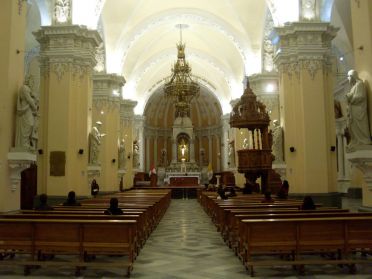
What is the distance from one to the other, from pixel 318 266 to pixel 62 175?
8.58 metres

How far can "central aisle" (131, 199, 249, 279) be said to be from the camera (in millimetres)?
5535

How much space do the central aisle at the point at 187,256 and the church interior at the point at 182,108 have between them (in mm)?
52

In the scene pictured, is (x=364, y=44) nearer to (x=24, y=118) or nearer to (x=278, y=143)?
(x=278, y=143)

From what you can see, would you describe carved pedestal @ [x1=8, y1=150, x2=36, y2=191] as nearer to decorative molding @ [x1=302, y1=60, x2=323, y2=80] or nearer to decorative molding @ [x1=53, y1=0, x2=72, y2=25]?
decorative molding @ [x1=53, y1=0, x2=72, y2=25]

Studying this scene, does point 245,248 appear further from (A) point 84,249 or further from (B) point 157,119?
(B) point 157,119

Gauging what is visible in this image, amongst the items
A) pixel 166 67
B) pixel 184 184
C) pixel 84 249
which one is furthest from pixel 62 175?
pixel 166 67

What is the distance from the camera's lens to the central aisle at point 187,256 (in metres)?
5.54

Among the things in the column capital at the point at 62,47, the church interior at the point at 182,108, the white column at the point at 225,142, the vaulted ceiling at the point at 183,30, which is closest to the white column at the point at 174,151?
the white column at the point at 225,142

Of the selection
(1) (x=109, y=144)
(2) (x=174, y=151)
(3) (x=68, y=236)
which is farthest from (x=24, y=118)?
(2) (x=174, y=151)

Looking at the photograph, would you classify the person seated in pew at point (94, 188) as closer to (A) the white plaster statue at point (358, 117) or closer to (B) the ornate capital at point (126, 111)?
(A) the white plaster statue at point (358, 117)

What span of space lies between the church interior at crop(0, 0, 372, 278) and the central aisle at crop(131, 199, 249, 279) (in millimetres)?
52

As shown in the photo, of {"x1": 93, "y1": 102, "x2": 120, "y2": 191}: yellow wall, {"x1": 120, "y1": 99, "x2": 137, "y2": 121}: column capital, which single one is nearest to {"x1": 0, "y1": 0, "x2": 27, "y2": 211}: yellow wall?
{"x1": 93, "y1": 102, "x2": 120, "y2": 191}: yellow wall

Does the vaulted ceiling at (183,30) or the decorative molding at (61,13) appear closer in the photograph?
the decorative molding at (61,13)

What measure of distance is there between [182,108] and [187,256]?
14.0 metres
